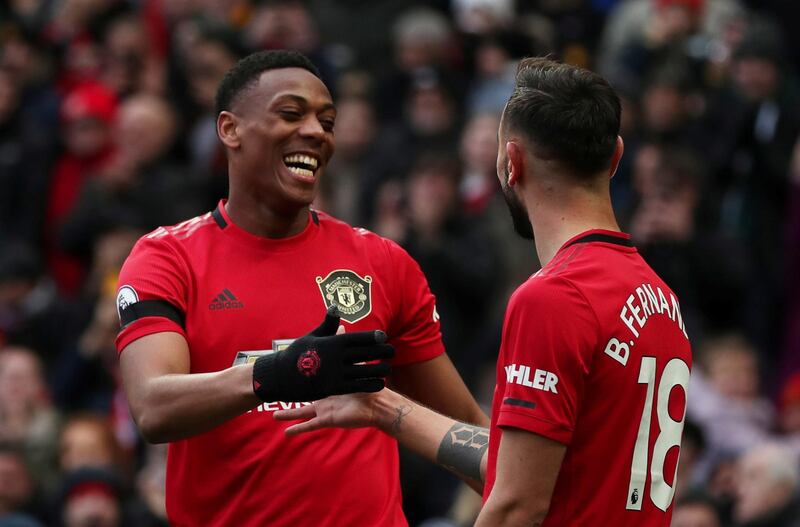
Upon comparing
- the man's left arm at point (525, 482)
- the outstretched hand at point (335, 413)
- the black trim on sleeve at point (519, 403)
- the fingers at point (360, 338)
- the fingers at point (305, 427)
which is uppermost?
the fingers at point (360, 338)

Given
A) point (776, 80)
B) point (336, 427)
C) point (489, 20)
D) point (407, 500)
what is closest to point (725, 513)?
point (407, 500)

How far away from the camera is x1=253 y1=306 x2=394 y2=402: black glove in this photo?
462cm

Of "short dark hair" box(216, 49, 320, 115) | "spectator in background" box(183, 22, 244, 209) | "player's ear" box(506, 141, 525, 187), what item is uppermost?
"spectator in background" box(183, 22, 244, 209)

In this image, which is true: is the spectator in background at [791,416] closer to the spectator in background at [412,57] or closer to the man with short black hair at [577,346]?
the spectator in background at [412,57]

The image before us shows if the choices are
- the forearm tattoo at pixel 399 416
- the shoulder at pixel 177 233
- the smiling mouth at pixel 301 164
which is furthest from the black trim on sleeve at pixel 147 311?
the forearm tattoo at pixel 399 416

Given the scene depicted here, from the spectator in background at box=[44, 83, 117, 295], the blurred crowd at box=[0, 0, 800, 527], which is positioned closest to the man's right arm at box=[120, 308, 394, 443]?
the blurred crowd at box=[0, 0, 800, 527]

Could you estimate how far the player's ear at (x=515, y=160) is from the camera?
4.54m

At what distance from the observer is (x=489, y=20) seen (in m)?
12.6

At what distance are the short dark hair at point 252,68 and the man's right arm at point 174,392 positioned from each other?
3.21 feet

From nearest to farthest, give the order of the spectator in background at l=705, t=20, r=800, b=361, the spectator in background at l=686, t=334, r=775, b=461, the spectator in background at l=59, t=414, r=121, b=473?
1. the spectator in background at l=686, t=334, r=775, b=461
2. the spectator in background at l=59, t=414, r=121, b=473
3. the spectator in background at l=705, t=20, r=800, b=361

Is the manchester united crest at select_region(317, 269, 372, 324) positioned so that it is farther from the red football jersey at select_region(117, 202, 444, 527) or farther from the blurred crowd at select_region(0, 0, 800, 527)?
the blurred crowd at select_region(0, 0, 800, 527)

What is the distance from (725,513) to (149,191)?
15.8 feet

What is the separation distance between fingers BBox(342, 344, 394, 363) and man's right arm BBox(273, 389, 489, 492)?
1.15ft

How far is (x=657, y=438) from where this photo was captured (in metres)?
4.45
